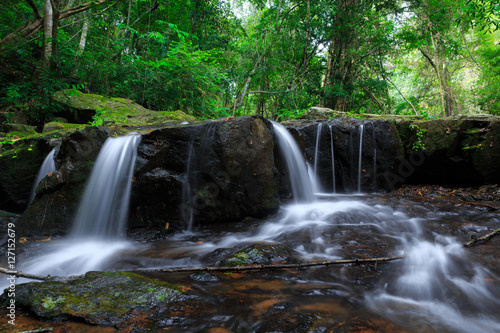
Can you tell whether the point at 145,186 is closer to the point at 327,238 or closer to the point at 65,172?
the point at 65,172

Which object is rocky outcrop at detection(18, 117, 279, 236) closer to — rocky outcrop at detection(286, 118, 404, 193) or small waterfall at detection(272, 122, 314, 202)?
small waterfall at detection(272, 122, 314, 202)

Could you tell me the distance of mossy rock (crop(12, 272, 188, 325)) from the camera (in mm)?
Answer: 1578

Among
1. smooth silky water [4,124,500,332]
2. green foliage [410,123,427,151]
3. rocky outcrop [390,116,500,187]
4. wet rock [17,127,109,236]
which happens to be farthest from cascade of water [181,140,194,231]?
green foliage [410,123,427,151]

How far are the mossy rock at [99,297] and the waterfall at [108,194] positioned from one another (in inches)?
99.4

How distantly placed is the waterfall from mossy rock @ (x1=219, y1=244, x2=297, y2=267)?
2635 millimetres

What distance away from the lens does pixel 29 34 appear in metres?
7.08

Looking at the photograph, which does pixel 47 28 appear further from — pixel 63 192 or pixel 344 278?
pixel 344 278

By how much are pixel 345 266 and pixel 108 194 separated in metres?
4.13

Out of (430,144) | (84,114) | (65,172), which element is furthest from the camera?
(84,114)

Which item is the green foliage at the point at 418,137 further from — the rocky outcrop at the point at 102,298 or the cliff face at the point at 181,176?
the rocky outcrop at the point at 102,298

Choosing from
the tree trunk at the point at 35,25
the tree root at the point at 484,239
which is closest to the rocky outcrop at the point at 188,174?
the tree root at the point at 484,239

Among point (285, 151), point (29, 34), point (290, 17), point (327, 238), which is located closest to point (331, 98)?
point (290, 17)

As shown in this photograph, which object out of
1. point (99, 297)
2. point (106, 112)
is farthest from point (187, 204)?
point (106, 112)

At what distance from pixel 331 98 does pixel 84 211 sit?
1084cm
